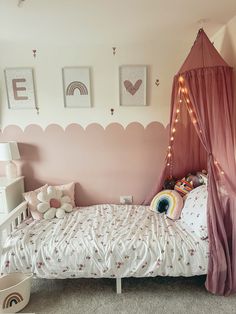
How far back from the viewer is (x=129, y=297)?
1.98 meters

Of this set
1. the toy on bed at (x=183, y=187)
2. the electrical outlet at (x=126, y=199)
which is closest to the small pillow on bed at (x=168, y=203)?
the toy on bed at (x=183, y=187)

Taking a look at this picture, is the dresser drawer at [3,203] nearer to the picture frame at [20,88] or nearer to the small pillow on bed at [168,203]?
the picture frame at [20,88]

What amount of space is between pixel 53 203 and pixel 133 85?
1724mm

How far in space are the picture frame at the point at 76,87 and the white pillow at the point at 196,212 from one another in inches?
64.6

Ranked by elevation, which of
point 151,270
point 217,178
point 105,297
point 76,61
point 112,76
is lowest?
point 105,297

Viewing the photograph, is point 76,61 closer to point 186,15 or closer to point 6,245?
point 186,15

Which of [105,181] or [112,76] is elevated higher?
[112,76]

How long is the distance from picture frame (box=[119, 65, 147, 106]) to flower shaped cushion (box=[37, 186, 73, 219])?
136 centimetres

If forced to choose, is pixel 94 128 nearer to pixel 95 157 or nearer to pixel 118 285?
pixel 95 157

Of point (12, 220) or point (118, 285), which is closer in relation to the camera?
point (118, 285)

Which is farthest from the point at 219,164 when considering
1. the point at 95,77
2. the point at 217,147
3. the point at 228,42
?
the point at 95,77

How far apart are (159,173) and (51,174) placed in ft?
4.65

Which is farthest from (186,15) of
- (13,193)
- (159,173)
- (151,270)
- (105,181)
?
(13,193)

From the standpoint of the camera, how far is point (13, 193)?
2.60 m
